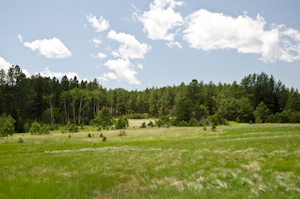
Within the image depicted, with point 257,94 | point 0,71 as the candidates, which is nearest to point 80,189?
point 0,71

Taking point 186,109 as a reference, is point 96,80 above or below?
above

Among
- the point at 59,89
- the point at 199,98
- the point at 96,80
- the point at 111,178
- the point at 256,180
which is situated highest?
the point at 96,80

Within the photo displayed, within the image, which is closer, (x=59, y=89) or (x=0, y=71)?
(x=0, y=71)

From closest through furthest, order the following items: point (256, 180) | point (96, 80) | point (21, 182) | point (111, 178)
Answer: point (256, 180) < point (21, 182) < point (111, 178) < point (96, 80)

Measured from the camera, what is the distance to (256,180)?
6.01 meters

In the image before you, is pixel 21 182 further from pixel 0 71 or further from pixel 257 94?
pixel 257 94

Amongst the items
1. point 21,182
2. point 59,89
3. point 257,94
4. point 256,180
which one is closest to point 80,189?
point 21,182

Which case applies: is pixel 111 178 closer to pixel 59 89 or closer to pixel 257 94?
pixel 59 89

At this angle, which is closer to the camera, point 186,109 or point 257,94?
point 186,109

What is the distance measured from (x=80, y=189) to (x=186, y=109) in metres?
71.0

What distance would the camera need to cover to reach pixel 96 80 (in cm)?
13638

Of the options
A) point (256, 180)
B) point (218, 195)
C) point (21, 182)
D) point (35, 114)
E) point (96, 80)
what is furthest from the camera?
point (96, 80)

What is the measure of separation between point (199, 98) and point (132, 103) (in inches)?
2773

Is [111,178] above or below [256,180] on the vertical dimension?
below
